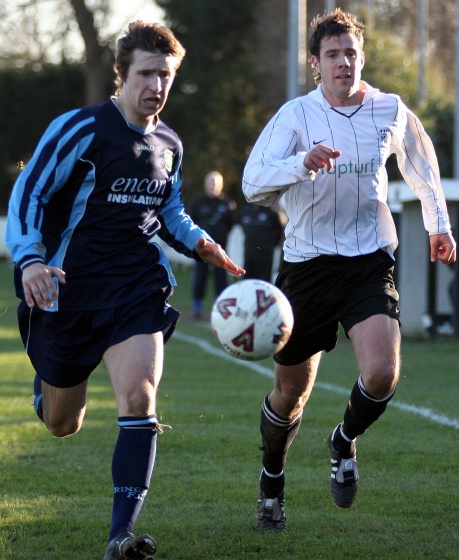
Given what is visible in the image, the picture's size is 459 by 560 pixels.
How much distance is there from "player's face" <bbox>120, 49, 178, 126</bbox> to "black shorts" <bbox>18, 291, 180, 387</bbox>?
86 cm

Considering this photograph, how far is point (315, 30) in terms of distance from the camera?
5688mm

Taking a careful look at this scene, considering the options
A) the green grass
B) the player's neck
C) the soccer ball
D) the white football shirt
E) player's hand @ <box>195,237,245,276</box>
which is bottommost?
the green grass

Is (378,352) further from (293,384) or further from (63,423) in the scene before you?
(63,423)

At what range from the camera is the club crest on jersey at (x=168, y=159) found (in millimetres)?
5387

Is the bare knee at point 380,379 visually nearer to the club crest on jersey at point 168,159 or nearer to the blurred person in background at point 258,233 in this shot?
the club crest on jersey at point 168,159

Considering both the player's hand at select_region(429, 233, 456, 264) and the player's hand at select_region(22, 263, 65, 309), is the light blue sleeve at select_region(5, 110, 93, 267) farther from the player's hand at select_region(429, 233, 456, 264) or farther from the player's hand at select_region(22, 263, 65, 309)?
the player's hand at select_region(429, 233, 456, 264)

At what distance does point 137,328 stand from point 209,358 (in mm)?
9217

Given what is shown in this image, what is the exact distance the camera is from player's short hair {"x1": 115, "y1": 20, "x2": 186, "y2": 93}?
201 inches

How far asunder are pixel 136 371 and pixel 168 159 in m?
1.08

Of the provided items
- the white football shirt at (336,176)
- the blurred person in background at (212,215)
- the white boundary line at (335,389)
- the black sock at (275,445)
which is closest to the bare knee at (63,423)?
the black sock at (275,445)

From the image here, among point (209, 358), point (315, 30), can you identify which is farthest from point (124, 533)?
point (209, 358)

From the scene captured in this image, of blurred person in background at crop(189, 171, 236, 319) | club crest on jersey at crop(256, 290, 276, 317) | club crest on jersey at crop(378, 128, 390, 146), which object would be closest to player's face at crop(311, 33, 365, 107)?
club crest on jersey at crop(378, 128, 390, 146)

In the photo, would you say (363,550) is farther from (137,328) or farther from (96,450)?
(96,450)

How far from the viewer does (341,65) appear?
18.1ft
